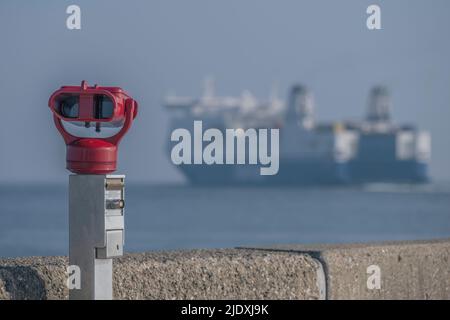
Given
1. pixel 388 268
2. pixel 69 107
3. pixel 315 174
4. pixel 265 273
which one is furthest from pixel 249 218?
pixel 69 107

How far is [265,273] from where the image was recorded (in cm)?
451

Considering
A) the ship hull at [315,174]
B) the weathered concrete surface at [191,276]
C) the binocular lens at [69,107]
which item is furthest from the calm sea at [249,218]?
the binocular lens at [69,107]

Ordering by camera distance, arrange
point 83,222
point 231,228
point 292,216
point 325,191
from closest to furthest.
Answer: point 83,222 < point 231,228 < point 292,216 < point 325,191

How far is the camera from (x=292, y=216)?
63.1 meters

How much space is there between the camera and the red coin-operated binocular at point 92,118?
12.8 ft

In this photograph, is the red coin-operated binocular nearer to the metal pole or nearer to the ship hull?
the metal pole

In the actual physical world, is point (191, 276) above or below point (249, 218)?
above

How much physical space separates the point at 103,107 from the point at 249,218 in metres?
56.5

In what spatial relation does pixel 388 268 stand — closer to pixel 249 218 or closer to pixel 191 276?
pixel 191 276

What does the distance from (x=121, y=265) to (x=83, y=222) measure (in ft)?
1.26

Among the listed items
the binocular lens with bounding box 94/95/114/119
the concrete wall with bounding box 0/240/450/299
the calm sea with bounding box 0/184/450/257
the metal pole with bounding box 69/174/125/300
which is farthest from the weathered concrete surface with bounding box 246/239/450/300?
the calm sea with bounding box 0/184/450/257
